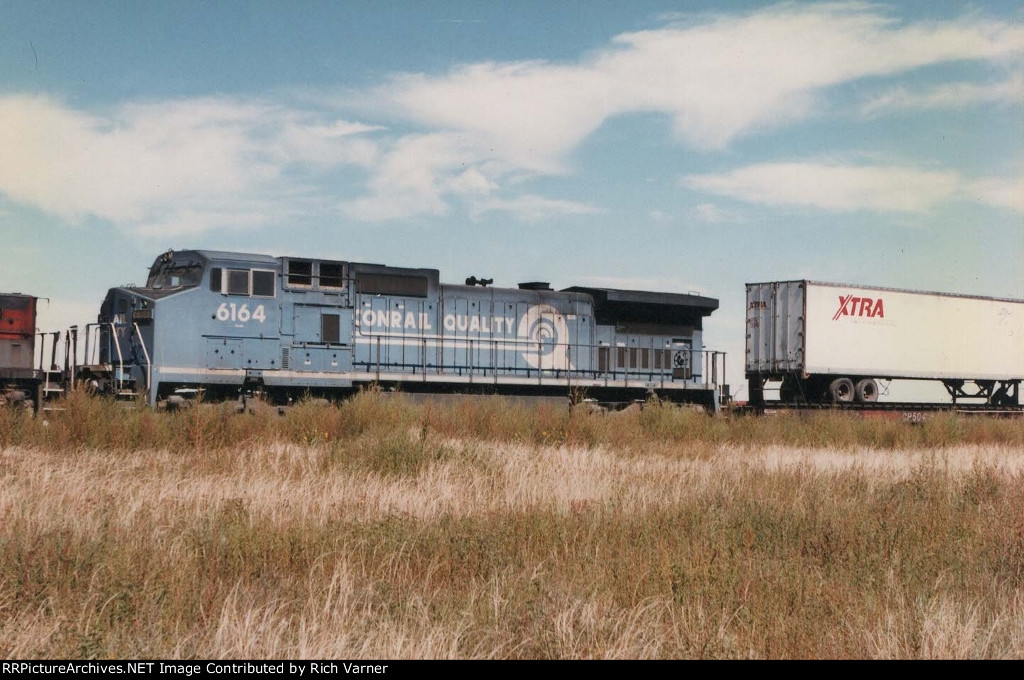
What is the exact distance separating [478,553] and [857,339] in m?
22.5

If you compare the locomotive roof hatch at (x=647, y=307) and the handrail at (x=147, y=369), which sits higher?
the locomotive roof hatch at (x=647, y=307)

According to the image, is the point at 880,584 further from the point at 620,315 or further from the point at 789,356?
the point at 789,356

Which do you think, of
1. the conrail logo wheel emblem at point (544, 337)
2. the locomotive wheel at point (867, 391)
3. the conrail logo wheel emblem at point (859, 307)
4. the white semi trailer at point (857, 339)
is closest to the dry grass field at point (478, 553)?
the conrail logo wheel emblem at point (544, 337)

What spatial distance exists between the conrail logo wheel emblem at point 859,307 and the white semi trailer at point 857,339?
0.03 metres

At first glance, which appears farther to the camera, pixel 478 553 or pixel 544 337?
pixel 544 337

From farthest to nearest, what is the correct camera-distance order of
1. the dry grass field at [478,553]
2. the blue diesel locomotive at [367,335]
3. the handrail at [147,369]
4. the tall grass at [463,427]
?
→ the blue diesel locomotive at [367,335] < the handrail at [147,369] < the tall grass at [463,427] < the dry grass field at [478,553]

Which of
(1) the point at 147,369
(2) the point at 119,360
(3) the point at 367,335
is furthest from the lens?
(3) the point at 367,335

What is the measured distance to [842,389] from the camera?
87.8 ft

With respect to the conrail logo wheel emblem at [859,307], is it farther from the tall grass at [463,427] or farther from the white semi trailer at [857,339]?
the tall grass at [463,427]

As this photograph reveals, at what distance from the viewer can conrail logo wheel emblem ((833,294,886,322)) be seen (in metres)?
26.4

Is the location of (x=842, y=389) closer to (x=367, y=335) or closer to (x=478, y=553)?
(x=367, y=335)

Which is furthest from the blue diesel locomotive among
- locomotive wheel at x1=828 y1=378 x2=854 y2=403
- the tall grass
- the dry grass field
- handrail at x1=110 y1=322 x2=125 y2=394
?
locomotive wheel at x1=828 y1=378 x2=854 y2=403

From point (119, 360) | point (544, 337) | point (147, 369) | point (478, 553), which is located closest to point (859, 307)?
point (544, 337)

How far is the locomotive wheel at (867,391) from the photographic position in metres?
26.9
